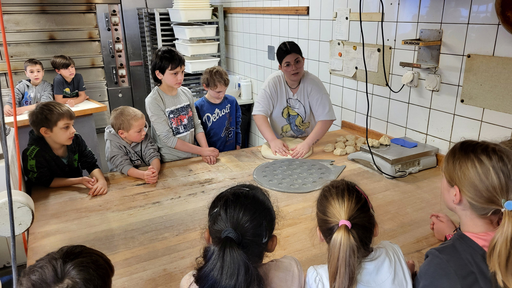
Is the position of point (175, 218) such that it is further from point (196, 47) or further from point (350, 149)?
point (196, 47)

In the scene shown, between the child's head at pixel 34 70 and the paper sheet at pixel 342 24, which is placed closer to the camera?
the paper sheet at pixel 342 24

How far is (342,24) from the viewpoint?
2195 millimetres

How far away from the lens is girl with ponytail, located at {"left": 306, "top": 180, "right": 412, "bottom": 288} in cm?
82

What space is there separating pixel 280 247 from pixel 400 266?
38cm

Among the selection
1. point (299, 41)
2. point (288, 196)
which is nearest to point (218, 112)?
point (299, 41)

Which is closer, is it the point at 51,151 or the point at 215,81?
the point at 51,151

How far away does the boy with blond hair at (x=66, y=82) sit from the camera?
3070 mm

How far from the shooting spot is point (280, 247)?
115 cm

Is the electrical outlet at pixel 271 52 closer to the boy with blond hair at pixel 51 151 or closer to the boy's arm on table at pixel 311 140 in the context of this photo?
the boy's arm on table at pixel 311 140

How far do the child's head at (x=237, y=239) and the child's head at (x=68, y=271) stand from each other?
0.71 ft

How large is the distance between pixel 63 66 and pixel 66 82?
0.14m

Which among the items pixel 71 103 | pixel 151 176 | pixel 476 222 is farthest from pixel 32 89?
pixel 476 222

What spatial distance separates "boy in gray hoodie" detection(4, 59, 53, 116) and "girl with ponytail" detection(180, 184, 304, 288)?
2813mm

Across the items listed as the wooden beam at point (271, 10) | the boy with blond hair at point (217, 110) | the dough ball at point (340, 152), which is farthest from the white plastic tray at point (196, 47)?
the dough ball at point (340, 152)
